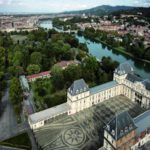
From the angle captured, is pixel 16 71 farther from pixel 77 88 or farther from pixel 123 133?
pixel 123 133

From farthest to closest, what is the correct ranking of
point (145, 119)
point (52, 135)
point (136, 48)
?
point (136, 48) → point (52, 135) → point (145, 119)

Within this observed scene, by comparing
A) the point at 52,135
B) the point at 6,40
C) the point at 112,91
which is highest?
the point at 6,40

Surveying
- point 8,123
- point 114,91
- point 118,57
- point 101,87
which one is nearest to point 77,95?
point 101,87

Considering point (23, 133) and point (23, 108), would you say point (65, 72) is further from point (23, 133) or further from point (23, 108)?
point (23, 133)

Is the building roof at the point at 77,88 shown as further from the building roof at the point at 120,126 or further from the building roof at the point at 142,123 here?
the building roof at the point at 120,126

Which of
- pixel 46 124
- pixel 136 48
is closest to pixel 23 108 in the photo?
pixel 46 124

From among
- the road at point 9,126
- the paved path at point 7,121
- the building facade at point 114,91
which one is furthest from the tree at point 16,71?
the building facade at point 114,91
